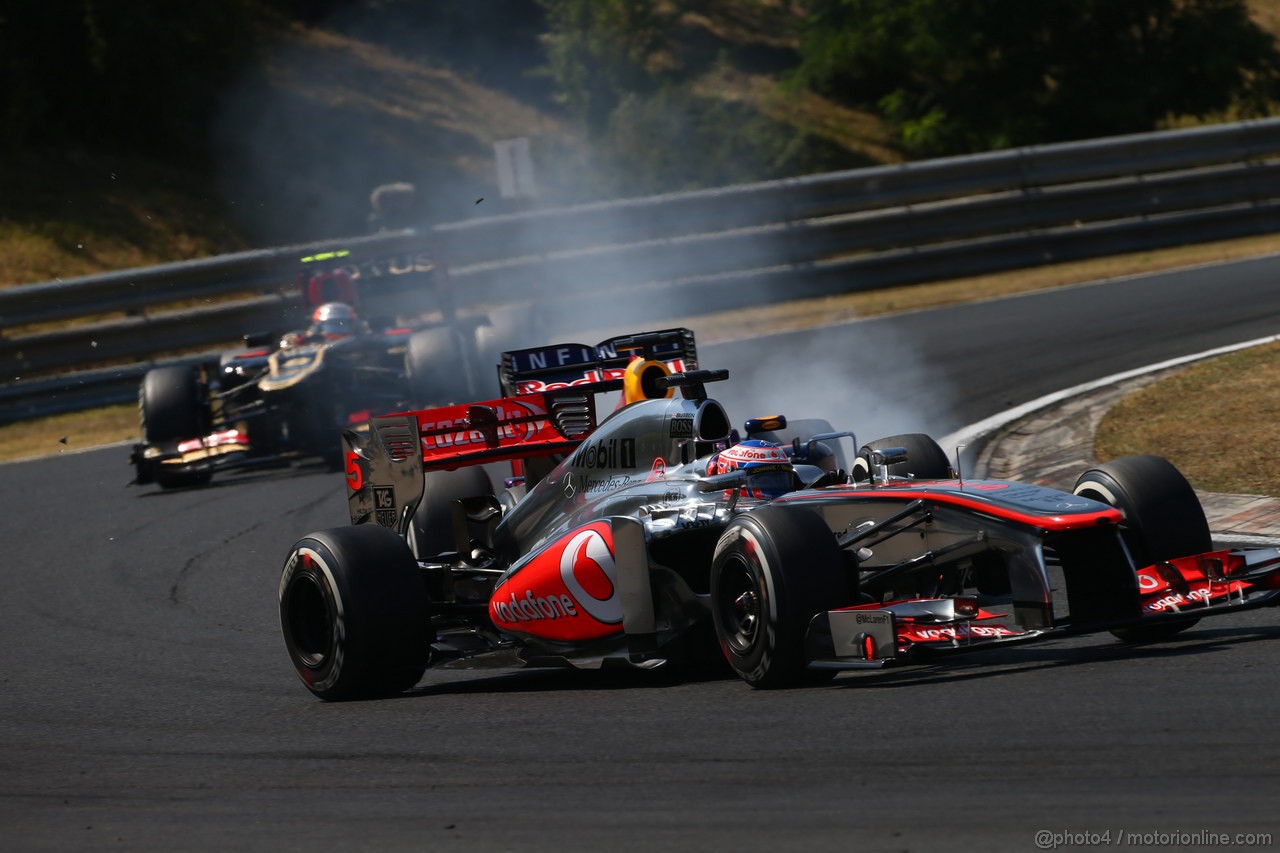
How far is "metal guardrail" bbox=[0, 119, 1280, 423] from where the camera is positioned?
1828cm

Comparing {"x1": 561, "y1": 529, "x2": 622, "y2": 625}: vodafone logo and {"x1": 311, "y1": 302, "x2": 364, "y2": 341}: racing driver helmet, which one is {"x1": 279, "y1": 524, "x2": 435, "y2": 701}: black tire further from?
{"x1": 311, "y1": 302, "x2": 364, "y2": 341}: racing driver helmet

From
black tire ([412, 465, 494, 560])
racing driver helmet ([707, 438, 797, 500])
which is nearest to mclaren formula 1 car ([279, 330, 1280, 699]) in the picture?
racing driver helmet ([707, 438, 797, 500])

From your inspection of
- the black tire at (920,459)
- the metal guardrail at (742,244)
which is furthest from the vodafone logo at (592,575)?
the metal guardrail at (742,244)

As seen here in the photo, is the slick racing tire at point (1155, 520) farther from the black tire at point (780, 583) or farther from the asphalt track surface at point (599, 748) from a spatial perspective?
the black tire at point (780, 583)

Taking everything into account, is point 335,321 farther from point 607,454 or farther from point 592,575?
point 592,575

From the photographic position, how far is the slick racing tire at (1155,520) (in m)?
6.40

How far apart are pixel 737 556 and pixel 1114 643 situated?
154cm

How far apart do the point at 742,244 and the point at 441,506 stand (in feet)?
36.2

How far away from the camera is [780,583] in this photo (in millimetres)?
5926

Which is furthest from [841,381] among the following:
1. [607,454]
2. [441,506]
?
[607,454]

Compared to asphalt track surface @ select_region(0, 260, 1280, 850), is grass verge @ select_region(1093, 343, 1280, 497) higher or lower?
higher

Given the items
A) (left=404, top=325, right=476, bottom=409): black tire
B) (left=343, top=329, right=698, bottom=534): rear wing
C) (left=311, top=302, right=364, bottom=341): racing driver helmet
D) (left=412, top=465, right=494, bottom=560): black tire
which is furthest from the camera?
(left=311, top=302, right=364, bottom=341): racing driver helmet

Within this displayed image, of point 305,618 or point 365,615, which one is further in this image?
point 305,618

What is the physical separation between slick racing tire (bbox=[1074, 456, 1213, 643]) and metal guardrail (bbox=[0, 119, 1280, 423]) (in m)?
11.4
